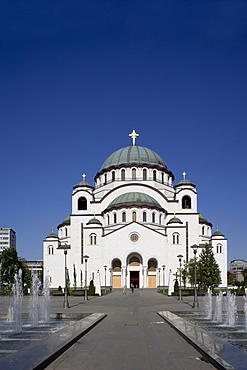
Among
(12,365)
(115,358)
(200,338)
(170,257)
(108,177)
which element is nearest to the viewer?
(12,365)

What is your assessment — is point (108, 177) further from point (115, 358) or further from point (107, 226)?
point (115, 358)

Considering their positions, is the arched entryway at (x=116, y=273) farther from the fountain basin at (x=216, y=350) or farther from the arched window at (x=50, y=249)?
the fountain basin at (x=216, y=350)

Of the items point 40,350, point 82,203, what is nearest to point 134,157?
point 82,203

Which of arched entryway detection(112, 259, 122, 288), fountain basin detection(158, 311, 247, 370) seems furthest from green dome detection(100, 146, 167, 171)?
fountain basin detection(158, 311, 247, 370)

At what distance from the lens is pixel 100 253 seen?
64250 millimetres

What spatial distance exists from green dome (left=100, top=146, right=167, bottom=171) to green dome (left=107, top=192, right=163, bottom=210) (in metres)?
6.28

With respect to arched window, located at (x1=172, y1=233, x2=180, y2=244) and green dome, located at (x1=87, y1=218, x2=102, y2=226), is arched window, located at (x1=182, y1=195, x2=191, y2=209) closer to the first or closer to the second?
arched window, located at (x1=172, y1=233, x2=180, y2=244)

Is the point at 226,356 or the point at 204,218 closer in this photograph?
the point at 226,356

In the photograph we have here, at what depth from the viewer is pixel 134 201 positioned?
65.6 m

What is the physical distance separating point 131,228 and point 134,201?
409cm

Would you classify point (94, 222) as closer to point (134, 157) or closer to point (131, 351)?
point (134, 157)

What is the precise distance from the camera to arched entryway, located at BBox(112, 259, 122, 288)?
2489 inches

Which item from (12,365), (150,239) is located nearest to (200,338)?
(12,365)

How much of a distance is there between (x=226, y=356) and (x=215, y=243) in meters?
59.9
